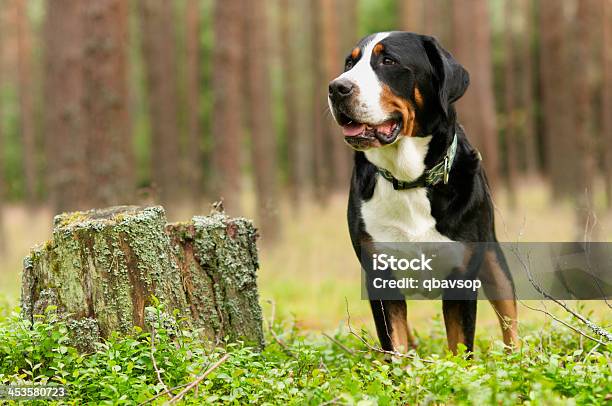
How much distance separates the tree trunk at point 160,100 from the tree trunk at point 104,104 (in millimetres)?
9416

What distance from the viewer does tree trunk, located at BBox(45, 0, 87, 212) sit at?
386 inches

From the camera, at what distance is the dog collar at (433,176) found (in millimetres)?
4020

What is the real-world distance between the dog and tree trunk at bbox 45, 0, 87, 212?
5376 mm

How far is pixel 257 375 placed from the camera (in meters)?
3.49

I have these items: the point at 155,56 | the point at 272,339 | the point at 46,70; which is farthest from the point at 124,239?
the point at 46,70

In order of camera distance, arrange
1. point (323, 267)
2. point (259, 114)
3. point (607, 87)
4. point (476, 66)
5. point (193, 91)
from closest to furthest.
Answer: point (323, 267) → point (476, 66) → point (259, 114) → point (607, 87) → point (193, 91)

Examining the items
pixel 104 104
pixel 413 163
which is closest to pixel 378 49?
pixel 413 163

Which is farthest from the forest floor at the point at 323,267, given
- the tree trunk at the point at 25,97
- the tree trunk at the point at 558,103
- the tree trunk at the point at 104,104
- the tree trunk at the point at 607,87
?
the tree trunk at the point at 25,97

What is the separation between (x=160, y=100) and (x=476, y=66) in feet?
27.0

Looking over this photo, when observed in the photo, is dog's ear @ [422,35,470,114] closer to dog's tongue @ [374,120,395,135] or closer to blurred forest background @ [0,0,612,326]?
dog's tongue @ [374,120,395,135]

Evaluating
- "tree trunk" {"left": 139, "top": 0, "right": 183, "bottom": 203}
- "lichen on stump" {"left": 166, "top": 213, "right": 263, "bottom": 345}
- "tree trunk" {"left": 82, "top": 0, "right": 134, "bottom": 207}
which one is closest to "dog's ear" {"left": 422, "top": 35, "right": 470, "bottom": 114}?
"lichen on stump" {"left": 166, "top": 213, "right": 263, "bottom": 345}

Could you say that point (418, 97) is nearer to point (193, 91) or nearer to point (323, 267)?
point (323, 267)

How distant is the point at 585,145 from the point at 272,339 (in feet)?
34.7

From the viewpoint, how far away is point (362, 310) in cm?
753
